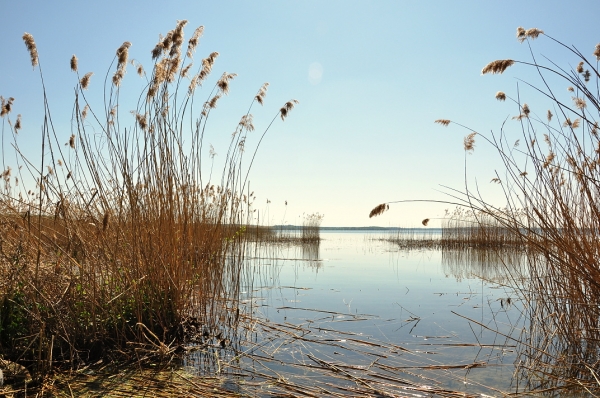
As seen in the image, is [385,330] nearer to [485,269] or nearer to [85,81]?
[85,81]

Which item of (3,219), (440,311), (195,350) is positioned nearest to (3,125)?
(3,219)

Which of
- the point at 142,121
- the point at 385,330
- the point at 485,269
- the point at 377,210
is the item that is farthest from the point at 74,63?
the point at 485,269

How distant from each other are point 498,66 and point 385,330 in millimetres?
2329

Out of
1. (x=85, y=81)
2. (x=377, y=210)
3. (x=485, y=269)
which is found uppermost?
(x=85, y=81)

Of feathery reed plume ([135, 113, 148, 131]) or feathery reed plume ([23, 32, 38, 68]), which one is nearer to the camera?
feathery reed plume ([23, 32, 38, 68])

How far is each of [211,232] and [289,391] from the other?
1.65 m

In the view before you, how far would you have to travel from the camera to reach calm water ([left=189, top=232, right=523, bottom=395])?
2852mm

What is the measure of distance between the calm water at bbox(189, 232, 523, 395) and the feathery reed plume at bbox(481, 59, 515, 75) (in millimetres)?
1853

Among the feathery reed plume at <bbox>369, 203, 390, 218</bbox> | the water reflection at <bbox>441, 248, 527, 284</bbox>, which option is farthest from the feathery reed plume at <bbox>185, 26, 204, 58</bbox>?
the water reflection at <bbox>441, 248, 527, 284</bbox>

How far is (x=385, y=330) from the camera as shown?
3941 mm

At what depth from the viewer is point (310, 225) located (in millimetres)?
18422

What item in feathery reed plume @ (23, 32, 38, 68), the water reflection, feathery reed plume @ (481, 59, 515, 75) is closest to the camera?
feathery reed plume @ (481, 59, 515, 75)

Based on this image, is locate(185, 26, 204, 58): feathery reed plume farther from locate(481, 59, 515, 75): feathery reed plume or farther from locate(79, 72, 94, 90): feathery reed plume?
locate(481, 59, 515, 75): feathery reed plume

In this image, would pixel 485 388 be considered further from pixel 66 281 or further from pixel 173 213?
pixel 66 281
